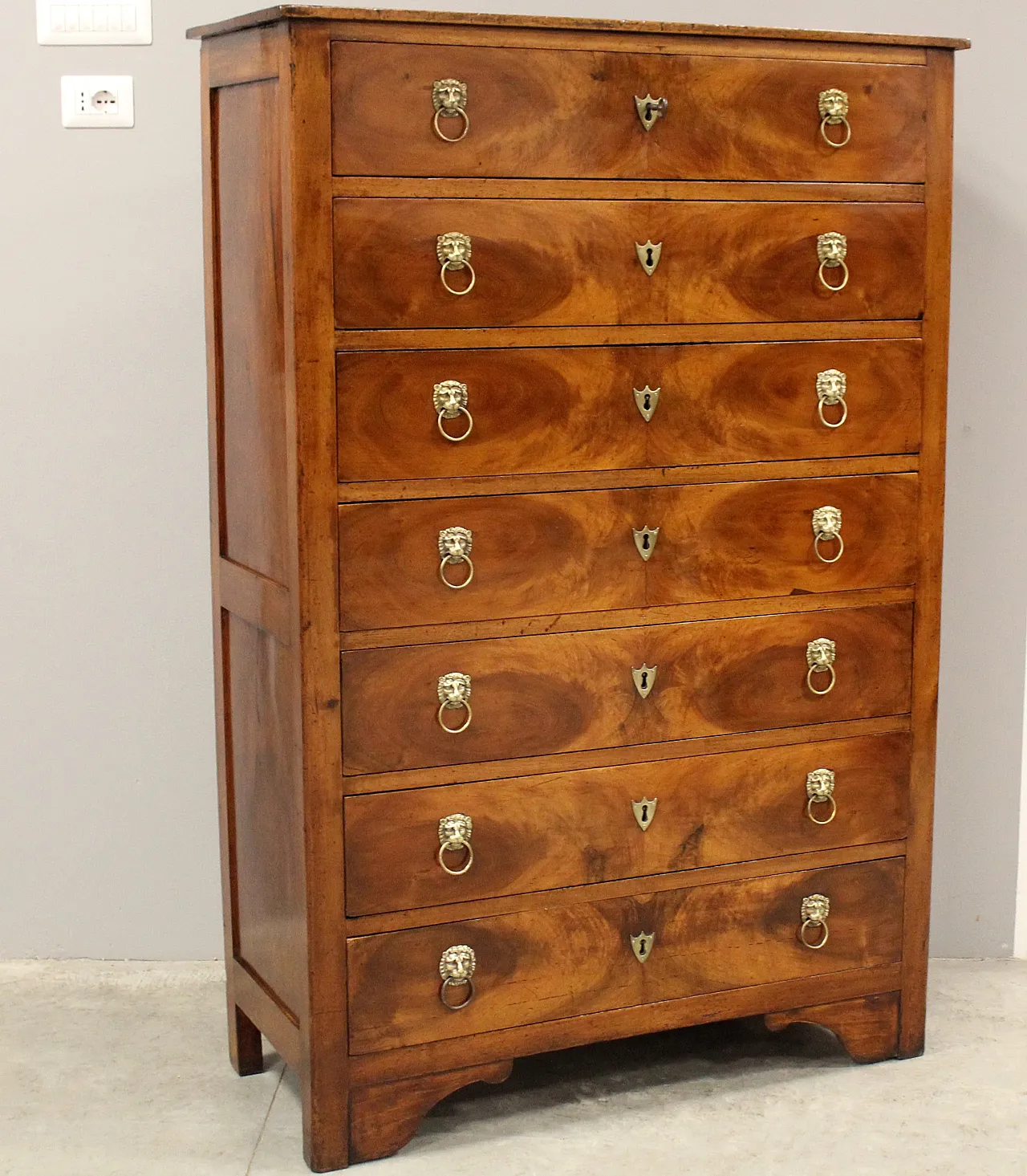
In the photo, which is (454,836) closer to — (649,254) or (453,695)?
(453,695)

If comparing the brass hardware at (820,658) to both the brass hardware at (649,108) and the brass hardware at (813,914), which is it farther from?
the brass hardware at (649,108)

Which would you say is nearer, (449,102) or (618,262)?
(449,102)

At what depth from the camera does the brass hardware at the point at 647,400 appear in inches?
99.7

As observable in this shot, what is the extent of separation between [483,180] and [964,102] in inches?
49.0

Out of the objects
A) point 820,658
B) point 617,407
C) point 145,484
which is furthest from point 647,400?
point 145,484

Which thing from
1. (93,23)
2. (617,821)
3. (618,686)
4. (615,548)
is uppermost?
(93,23)

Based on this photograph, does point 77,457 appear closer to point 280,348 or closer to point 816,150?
point 280,348

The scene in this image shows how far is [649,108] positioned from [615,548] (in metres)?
0.67

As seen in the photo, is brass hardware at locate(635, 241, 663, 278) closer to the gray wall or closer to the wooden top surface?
the wooden top surface

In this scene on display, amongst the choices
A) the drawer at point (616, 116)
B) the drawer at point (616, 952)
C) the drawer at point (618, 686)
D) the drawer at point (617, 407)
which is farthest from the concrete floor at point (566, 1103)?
the drawer at point (616, 116)

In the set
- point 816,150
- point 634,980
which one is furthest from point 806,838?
point 816,150

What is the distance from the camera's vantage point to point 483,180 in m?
2.39

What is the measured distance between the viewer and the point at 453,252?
238 cm

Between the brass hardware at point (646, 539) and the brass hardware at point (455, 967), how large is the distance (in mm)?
672
